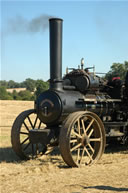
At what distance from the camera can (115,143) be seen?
28.4 feet

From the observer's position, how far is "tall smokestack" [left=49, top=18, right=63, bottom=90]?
6797 millimetres

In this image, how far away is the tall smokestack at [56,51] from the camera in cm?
680

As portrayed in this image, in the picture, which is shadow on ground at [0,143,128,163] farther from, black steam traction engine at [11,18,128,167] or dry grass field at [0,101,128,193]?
black steam traction engine at [11,18,128,167]

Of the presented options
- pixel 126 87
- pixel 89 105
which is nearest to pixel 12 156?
pixel 89 105

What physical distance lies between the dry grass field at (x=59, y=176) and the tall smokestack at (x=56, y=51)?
1835mm

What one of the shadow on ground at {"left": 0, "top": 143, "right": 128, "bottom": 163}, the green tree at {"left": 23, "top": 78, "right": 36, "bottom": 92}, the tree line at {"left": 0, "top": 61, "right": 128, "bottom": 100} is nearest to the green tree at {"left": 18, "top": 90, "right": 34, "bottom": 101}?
the tree line at {"left": 0, "top": 61, "right": 128, "bottom": 100}

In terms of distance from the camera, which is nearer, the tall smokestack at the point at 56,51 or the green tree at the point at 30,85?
the tall smokestack at the point at 56,51

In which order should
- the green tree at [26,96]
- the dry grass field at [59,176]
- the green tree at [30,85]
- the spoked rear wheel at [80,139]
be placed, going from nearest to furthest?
the dry grass field at [59,176] < the spoked rear wheel at [80,139] < the green tree at [26,96] < the green tree at [30,85]

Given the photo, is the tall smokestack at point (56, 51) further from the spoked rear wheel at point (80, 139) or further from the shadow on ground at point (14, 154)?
the shadow on ground at point (14, 154)

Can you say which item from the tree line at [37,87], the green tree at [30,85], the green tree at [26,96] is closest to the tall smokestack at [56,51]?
the tree line at [37,87]

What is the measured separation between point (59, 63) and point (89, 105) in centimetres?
124

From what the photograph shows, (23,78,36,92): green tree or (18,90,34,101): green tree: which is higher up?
(23,78,36,92): green tree

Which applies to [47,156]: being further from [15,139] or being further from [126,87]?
[126,87]

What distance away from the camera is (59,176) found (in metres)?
5.17
